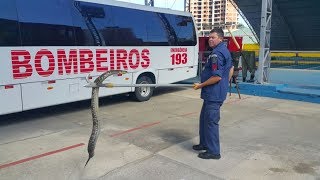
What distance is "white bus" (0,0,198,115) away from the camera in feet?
20.5

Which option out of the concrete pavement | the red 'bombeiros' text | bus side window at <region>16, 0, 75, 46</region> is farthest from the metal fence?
bus side window at <region>16, 0, 75, 46</region>

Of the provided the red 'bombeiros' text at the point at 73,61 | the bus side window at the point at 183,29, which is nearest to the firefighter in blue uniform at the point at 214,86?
the red 'bombeiros' text at the point at 73,61

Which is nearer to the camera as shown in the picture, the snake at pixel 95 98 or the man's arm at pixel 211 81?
the snake at pixel 95 98

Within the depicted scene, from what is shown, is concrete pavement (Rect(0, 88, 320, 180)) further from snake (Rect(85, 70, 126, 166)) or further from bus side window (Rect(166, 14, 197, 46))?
bus side window (Rect(166, 14, 197, 46))

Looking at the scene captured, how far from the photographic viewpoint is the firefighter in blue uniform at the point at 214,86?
4.44 m

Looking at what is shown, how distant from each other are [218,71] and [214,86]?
0.77 feet

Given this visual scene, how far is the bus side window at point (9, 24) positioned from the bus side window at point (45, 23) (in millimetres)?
102

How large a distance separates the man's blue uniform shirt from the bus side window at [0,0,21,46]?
387 centimetres

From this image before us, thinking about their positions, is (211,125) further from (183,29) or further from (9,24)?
(183,29)

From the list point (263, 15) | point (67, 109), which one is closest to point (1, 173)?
point (67, 109)

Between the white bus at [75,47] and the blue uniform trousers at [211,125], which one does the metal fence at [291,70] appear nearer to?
the white bus at [75,47]

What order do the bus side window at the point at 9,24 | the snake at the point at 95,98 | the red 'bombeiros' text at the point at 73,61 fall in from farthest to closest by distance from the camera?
the red 'bombeiros' text at the point at 73,61 < the bus side window at the point at 9,24 < the snake at the point at 95,98

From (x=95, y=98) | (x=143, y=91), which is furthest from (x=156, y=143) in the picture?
(x=143, y=91)

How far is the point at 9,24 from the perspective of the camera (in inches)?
241
